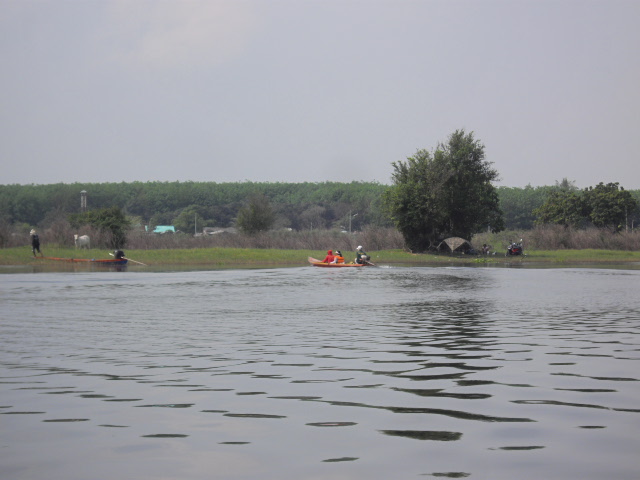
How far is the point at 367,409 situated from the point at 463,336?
292 inches

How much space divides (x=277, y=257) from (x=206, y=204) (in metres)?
127

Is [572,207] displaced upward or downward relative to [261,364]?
upward

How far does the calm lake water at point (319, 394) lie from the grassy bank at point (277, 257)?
34622mm

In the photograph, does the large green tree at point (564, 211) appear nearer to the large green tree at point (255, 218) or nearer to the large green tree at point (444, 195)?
the large green tree at point (444, 195)

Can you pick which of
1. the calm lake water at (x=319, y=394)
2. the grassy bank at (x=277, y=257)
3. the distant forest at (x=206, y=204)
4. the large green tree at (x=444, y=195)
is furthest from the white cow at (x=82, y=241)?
the distant forest at (x=206, y=204)

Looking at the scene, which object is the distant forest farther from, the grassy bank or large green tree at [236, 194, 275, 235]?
the grassy bank

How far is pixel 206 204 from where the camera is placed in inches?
7239

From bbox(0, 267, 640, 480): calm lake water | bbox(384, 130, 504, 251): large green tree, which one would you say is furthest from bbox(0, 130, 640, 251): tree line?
bbox(0, 267, 640, 480): calm lake water

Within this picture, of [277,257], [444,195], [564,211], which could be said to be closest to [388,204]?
[444,195]

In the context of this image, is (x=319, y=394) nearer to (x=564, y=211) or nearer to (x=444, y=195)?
(x=444, y=195)

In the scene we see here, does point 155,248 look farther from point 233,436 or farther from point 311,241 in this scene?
point 233,436

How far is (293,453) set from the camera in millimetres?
6680

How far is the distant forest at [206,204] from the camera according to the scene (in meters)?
165

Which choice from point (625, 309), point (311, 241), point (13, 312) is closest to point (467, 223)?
point (311, 241)
